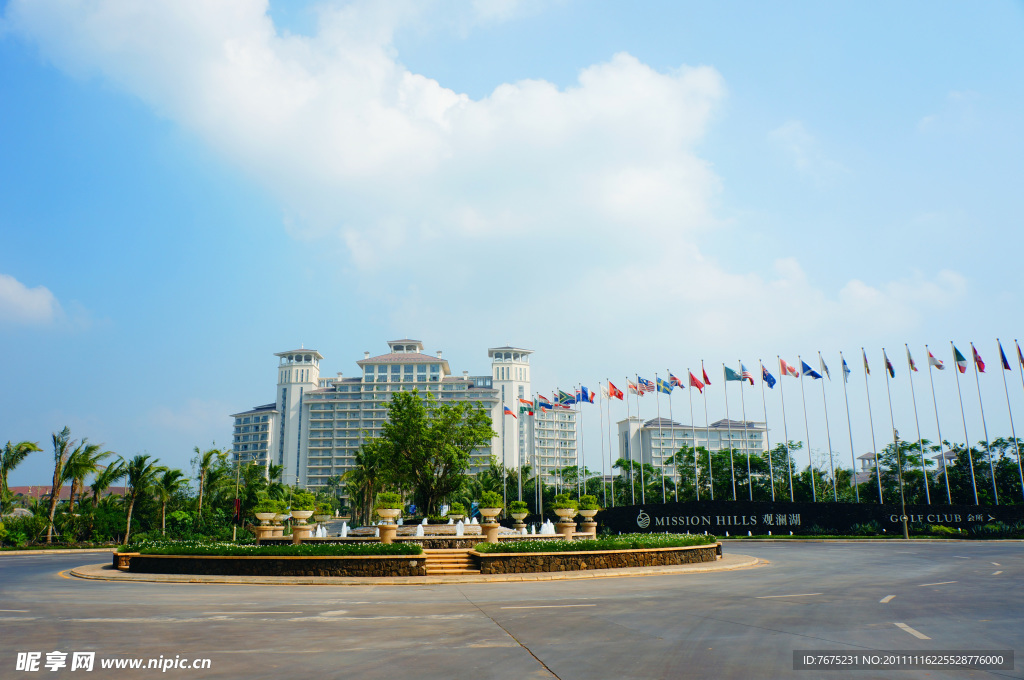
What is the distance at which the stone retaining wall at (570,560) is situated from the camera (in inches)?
869

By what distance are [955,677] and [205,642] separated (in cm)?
979

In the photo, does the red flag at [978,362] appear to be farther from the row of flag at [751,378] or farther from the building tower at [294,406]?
the building tower at [294,406]

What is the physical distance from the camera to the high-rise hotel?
134000 millimetres

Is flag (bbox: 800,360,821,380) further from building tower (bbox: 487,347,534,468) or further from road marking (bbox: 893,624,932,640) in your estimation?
building tower (bbox: 487,347,534,468)

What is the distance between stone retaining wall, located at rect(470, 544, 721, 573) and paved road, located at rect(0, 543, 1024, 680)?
314 cm

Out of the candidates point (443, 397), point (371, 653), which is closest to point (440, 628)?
point (371, 653)

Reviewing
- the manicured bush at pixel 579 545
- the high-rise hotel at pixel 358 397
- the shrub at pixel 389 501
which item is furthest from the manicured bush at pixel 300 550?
the high-rise hotel at pixel 358 397

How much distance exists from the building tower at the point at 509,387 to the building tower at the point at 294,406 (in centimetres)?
3795

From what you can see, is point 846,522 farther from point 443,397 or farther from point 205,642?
point 443,397

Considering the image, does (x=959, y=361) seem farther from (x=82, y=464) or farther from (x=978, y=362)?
(x=82, y=464)

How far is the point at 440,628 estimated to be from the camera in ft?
36.7

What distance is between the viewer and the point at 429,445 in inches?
1524

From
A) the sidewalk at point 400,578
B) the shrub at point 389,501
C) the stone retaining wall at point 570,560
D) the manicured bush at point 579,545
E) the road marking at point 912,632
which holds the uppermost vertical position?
the shrub at point 389,501

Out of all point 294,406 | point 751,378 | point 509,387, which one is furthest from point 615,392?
point 294,406
